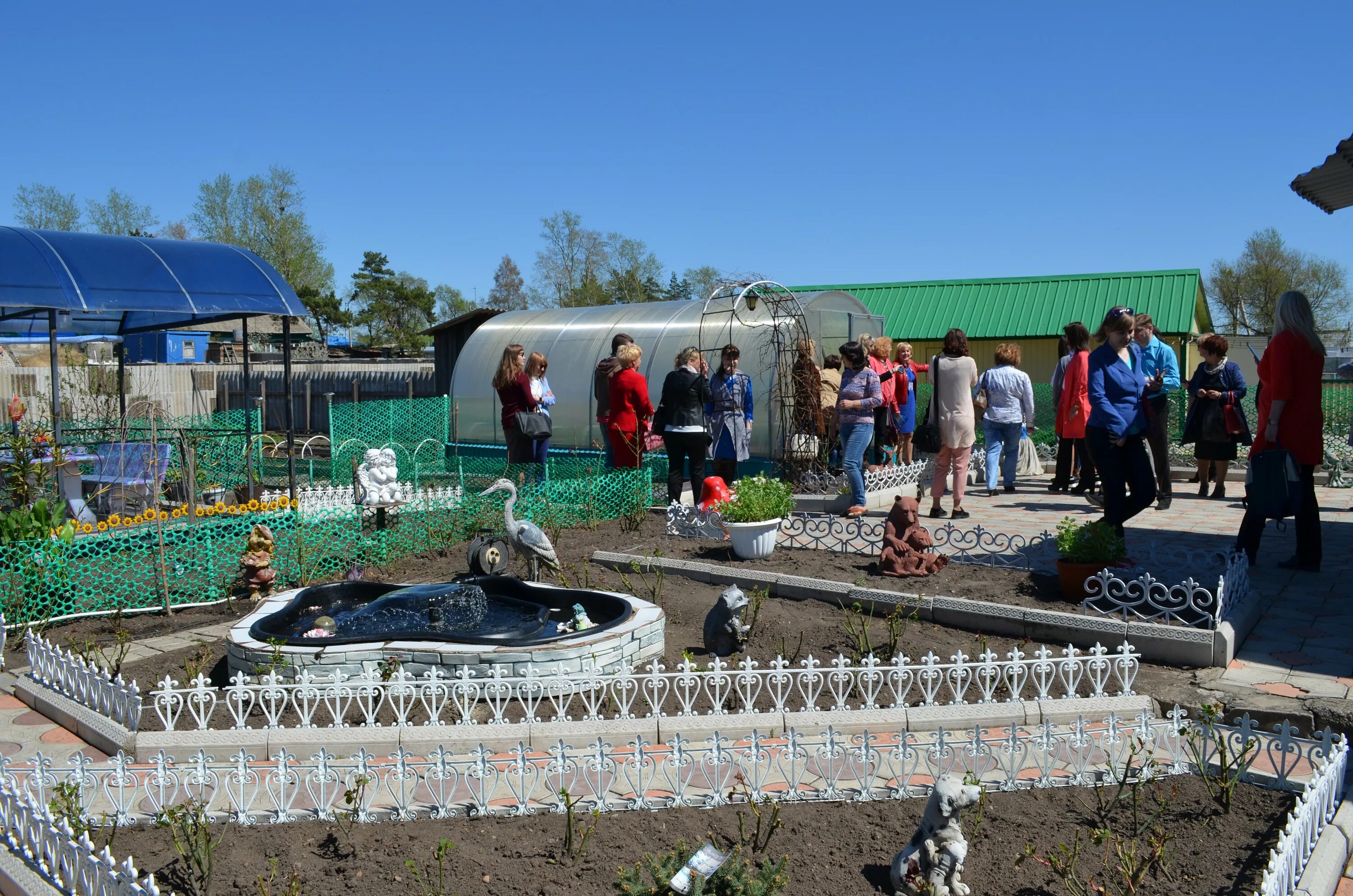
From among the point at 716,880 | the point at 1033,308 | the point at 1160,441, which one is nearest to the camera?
the point at 716,880

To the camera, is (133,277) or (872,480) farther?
(872,480)

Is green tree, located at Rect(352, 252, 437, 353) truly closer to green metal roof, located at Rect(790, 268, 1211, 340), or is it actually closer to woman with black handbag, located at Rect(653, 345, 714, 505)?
green metal roof, located at Rect(790, 268, 1211, 340)

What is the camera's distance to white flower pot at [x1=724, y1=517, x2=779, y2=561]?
8055 millimetres

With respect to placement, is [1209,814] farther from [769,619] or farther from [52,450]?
[52,450]

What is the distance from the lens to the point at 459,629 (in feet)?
20.4

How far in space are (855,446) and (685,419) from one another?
5.57 ft

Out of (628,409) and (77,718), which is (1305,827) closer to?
(77,718)

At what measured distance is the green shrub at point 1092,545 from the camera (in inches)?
255

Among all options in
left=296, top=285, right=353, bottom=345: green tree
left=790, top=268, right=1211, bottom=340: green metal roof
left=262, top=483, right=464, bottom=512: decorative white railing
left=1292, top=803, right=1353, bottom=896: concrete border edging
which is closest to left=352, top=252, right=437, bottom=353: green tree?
left=296, top=285, right=353, bottom=345: green tree

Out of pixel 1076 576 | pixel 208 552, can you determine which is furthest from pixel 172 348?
pixel 1076 576

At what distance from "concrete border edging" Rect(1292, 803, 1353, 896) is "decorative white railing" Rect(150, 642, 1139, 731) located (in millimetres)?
1353

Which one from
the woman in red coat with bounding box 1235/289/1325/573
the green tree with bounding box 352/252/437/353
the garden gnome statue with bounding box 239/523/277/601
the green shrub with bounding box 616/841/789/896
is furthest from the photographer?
the green tree with bounding box 352/252/437/353

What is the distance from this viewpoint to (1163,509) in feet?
34.4

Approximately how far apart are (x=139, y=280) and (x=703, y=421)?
5.51 meters
